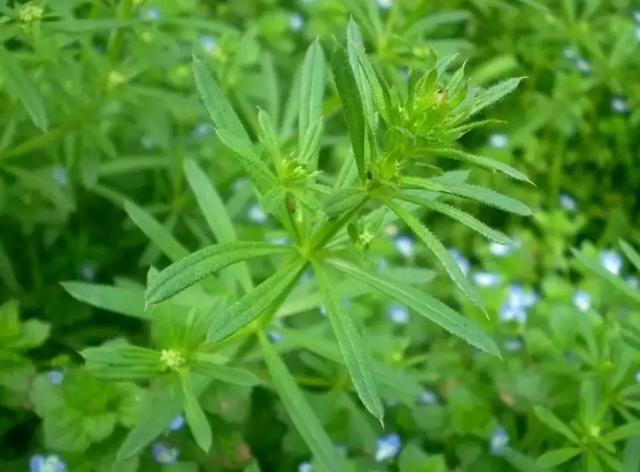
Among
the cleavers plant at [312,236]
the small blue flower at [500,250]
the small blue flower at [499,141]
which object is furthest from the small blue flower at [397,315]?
the small blue flower at [499,141]

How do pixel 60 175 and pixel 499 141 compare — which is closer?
pixel 60 175

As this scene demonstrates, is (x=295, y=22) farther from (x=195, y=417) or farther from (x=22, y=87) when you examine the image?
(x=195, y=417)

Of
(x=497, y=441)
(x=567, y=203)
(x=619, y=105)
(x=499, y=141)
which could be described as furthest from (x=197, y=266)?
(x=619, y=105)

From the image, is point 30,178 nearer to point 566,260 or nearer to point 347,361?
point 347,361

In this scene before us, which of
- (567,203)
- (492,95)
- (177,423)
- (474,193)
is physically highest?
(492,95)

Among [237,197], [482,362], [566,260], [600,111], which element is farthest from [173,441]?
[600,111]

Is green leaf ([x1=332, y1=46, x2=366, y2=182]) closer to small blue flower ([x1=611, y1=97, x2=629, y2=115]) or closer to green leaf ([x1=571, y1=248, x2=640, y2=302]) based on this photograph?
green leaf ([x1=571, y1=248, x2=640, y2=302])
